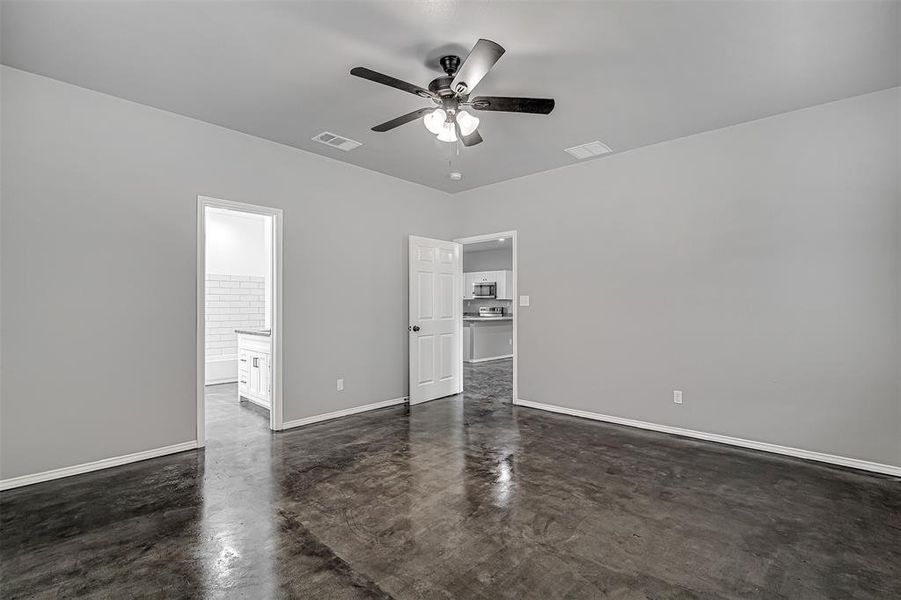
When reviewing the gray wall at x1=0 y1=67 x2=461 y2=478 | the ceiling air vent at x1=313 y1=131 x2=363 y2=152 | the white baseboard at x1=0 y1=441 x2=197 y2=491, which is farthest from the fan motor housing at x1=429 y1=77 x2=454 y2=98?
A: the white baseboard at x1=0 y1=441 x2=197 y2=491

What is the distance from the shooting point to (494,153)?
15.1 feet

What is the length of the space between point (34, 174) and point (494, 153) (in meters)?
3.87

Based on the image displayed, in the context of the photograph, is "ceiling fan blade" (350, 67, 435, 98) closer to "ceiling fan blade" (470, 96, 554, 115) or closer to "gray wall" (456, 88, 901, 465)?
"ceiling fan blade" (470, 96, 554, 115)

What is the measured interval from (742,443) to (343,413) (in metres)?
4.02

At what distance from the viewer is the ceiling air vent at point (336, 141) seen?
4.14 meters

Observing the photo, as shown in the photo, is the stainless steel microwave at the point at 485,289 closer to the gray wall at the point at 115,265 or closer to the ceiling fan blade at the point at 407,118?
the gray wall at the point at 115,265

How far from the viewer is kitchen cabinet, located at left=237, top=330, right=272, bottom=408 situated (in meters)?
4.94

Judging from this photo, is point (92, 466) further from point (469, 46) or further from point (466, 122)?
point (469, 46)

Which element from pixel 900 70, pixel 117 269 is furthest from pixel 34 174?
pixel 900 70

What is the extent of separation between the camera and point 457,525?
250cm

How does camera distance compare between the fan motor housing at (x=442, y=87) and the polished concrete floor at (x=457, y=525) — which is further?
the fan motor housing at (x=442, y=87)

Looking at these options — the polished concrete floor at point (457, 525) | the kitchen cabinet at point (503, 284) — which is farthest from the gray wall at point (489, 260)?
the polished concrete floor at point (457, 525)

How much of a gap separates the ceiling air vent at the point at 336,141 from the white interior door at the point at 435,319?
4.96 feet

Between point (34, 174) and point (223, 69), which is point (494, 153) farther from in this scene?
point (34, 174)
